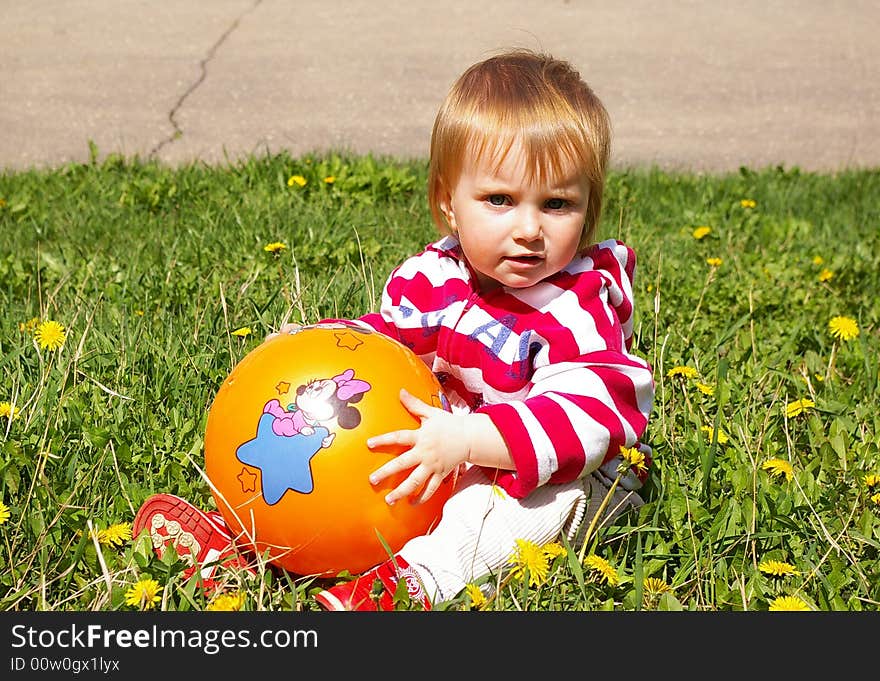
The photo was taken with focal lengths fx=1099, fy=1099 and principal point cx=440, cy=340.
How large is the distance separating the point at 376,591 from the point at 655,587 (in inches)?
23.9

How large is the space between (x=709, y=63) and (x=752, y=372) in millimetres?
5613

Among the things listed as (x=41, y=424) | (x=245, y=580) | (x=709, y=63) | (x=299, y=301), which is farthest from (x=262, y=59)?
(x=245, y=580)

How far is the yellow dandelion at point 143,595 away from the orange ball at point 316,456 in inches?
9.3

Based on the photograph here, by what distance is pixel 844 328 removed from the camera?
139 inches

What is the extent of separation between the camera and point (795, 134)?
7.35 m

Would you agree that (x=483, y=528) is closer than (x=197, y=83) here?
Yes

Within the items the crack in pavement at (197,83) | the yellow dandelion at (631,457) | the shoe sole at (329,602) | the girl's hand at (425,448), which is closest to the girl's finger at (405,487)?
the girl's hand at (425,448)

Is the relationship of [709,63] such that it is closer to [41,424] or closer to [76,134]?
[76,134]

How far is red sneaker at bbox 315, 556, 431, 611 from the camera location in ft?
7.48

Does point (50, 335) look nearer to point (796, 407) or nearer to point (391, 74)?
point (796, 407)

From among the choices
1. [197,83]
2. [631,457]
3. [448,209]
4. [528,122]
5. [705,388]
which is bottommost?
[197,83]

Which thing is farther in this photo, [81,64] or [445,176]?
[81,64]

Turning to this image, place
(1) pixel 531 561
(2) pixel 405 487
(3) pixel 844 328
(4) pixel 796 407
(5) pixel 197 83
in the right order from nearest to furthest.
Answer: (1) pixel 531 561 → (2) pixel 405 487 → (4) pixel 796 407 → (3) pixel 844 328 → (5) pixel 197 83

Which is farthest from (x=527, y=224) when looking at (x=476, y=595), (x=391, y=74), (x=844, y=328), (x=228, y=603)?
(x=391, y=74)
